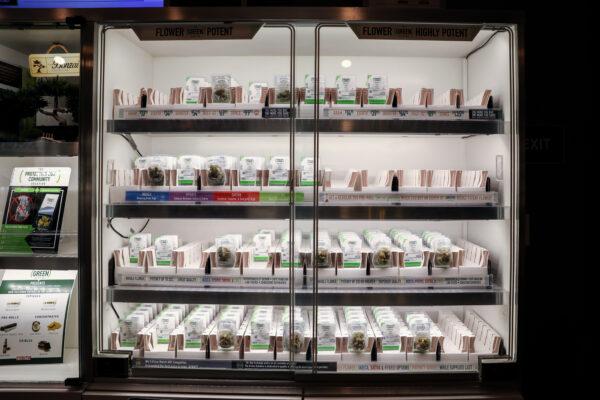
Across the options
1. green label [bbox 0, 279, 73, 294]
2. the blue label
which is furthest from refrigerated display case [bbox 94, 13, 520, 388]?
green label [bbox 0, 279, 73, 294]

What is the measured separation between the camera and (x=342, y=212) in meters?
2.05

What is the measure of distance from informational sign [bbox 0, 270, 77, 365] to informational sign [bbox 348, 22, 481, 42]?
1.88 meters

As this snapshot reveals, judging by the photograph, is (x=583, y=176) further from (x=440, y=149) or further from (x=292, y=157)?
(x=292, y=157)

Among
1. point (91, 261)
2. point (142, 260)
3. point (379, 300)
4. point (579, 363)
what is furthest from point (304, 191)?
point (579, 363)

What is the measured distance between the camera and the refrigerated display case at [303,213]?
79.5 inches

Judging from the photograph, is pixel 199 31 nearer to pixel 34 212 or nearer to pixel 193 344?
pixel 34 212

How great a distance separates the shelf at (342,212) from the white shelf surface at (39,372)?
0.74 meters

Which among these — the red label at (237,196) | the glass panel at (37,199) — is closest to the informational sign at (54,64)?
the glass panel at (37,199)

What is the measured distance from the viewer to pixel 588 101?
246cm

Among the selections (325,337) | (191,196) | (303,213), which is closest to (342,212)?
(303,213)

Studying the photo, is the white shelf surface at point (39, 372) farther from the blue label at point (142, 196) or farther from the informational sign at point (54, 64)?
the informational sign at point (54, 64)

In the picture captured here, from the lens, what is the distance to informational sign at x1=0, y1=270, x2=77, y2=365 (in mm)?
2199

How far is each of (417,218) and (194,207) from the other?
3.22 feet

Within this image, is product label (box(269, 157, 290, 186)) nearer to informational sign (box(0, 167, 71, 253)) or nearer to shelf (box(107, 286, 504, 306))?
shelf (box(107, 286, 504, 306))
